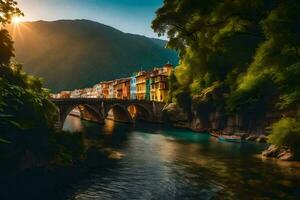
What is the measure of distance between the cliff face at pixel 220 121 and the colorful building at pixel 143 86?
3517 centimetres

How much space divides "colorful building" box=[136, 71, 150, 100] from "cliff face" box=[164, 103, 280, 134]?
35.2 meters

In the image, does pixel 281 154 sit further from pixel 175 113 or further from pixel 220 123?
pixel 175 113

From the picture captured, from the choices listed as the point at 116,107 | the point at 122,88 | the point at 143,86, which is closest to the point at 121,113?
the point at 116,107

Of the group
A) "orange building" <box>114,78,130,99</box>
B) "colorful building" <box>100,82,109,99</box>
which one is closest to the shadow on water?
"orange building" <box>114,78,130,99</box>

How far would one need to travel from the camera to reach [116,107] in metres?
110

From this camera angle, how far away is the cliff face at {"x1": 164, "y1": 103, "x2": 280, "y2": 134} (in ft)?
228

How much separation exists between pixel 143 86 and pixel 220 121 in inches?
2507

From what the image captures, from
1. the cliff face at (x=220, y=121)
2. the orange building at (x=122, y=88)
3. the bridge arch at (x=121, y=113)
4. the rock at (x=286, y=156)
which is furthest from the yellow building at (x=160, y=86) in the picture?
the rock at (x=286, y=156)

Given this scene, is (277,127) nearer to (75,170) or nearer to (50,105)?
(75,170)

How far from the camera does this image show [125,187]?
30406 mm

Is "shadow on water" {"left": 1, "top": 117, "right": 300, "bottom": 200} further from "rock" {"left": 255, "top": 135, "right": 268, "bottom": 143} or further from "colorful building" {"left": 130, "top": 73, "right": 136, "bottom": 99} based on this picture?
"colorful building" {"left": 130, "top": 73, "right": 136, "bottom": 99}

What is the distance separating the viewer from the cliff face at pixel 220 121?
6939cm

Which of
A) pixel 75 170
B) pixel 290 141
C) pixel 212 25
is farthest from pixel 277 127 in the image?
pixel 75 170

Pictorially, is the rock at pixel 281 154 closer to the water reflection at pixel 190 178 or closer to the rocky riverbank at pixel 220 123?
the rocky riverbank at pixel 220 123
